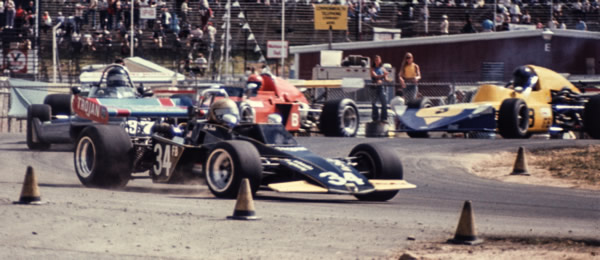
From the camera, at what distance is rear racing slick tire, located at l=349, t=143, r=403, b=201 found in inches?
448

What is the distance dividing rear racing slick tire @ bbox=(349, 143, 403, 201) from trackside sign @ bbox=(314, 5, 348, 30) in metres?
22.1

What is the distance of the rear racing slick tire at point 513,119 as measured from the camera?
20.0m

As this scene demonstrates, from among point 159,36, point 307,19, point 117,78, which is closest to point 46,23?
point 159,36

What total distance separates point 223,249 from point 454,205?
4.32m

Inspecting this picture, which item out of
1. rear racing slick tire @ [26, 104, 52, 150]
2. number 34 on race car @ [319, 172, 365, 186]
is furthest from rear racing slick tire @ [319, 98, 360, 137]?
number 34 on race car @ [319, 172, 365, 186]

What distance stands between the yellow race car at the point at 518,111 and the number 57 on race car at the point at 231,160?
869cm

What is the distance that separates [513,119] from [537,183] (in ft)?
18.0

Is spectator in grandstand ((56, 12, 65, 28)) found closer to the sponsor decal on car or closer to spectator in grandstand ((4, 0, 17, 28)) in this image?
spectator in grandstand ((4, 0, 17, 28))

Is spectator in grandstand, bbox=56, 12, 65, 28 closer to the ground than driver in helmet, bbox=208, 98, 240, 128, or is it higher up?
higher up

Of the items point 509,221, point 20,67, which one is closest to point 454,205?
point 509,221

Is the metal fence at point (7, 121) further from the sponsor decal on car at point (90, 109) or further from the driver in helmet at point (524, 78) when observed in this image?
the driver in helmet at point (524, 78)

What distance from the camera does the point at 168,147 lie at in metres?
12.3

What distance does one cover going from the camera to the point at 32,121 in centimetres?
1970

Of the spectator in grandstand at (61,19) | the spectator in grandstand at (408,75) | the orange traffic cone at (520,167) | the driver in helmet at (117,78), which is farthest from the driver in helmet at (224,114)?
the spectator in grandstand at (61,19)
